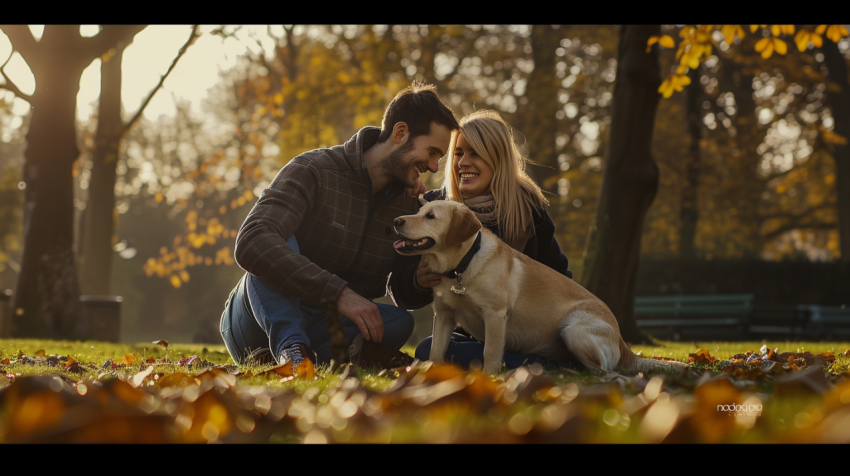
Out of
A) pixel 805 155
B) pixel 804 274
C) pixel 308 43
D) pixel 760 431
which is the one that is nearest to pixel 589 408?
pixel 760 431

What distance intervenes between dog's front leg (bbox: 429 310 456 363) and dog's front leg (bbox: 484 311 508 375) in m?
0.33

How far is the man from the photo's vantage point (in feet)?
14.1

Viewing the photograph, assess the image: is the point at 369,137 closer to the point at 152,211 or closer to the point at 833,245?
the point at 833,245

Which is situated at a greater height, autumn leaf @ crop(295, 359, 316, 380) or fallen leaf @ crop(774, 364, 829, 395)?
fallen leaf @ crop(774, 364, 829, 395)

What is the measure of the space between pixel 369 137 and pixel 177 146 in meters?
26.7

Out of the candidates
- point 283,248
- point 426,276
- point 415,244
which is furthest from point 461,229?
point 283,248

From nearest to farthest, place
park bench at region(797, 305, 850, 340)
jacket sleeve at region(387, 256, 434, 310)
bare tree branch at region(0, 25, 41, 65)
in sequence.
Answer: jacket sleeve at region(387, 256, 434, 310), bare tree branch at region(0, 25, 41, 65), park bench at region(797, 305, 850, 340)

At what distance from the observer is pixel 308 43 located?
21438 millimetres

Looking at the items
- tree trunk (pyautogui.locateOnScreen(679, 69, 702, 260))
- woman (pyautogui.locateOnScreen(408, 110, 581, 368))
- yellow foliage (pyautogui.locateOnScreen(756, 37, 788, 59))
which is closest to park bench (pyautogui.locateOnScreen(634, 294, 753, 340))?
tree trunk (pyautogui.locateOnScreen(679, 69, 702, 260))

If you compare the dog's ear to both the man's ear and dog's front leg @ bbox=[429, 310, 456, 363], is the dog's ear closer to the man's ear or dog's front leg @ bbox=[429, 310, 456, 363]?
dog's front leg @ bbox=[429, 310, 456, 363]

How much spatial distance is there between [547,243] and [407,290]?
1243mm

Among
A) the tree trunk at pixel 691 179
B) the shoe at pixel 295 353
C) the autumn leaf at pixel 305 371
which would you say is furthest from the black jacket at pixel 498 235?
the tree trunk at pixel 691 179

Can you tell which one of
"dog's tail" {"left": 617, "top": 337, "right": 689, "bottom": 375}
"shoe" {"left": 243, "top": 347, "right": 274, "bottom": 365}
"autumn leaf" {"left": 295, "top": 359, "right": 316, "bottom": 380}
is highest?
"autumn leaf" {"left": 295, "top": 359, "right": 316, "bottom": 380}

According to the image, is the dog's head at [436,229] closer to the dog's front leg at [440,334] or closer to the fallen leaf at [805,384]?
the dog's front leg at [440,334]
